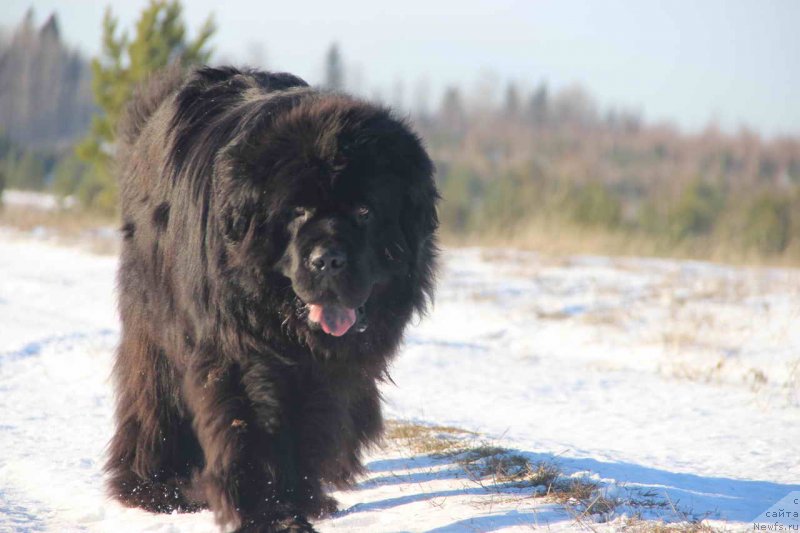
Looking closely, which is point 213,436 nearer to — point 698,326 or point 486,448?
point 486,448

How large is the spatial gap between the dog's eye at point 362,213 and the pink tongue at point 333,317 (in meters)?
0.36

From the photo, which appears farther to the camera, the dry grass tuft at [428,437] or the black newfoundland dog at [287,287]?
the dry grass tuft at [428,437]

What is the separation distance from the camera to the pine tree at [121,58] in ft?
58.4

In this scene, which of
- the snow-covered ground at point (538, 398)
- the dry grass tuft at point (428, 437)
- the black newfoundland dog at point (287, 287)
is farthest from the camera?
the dry grass tuft at point (428, 437)

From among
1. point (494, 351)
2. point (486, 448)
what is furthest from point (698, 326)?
point (486, 448)

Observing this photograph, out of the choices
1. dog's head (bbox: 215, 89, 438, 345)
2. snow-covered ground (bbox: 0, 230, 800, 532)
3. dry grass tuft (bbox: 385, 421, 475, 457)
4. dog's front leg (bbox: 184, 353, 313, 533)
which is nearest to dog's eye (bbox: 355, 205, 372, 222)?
dog's head (bbox: 215, 89, 438, 345)

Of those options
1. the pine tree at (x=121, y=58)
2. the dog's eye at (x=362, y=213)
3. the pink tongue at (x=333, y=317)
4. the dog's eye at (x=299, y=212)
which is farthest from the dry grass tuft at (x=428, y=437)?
the pine tree at (x=121, y=58)

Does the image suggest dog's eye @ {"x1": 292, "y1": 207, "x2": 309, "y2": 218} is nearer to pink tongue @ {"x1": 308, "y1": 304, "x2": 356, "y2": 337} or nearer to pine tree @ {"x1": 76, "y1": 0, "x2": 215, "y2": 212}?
pink tongue @ {"x1": 308, "y1": 304, "x2": 356, "y2": 337}

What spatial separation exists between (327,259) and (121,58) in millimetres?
17613

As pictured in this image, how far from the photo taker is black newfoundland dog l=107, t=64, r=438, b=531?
3152mm

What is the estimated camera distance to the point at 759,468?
4.28 metres

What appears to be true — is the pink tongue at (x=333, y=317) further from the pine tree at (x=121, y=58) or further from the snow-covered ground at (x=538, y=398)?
the pine tree at (x=121, y=58)

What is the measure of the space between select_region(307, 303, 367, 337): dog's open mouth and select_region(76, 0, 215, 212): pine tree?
14.4 meters

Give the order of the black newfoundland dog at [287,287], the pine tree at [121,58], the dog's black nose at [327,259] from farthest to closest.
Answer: the pine tree at [121,58]
the black newfoundland dog at [287,287]
the dog's black nose at [327,259]
